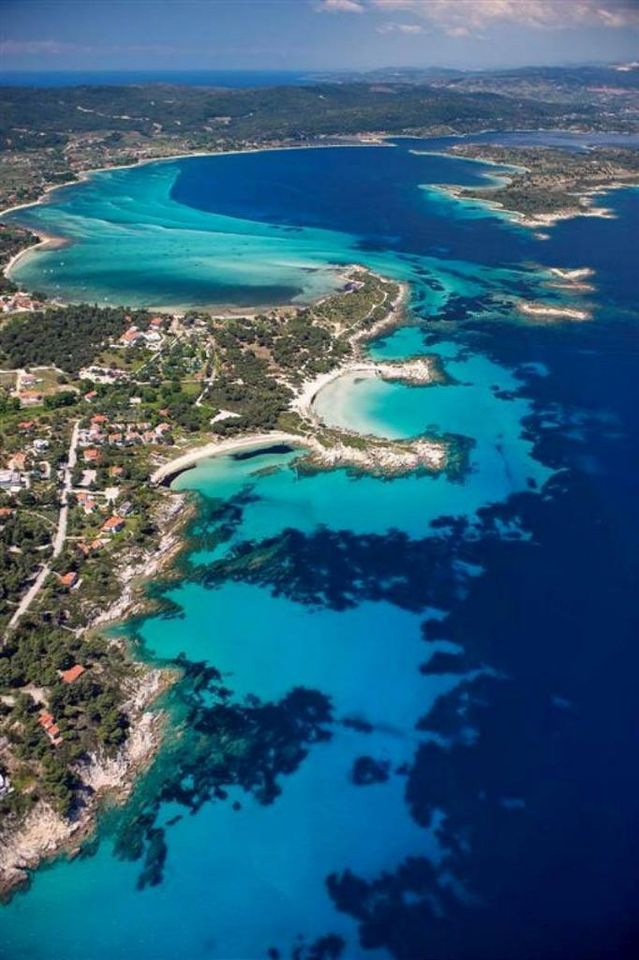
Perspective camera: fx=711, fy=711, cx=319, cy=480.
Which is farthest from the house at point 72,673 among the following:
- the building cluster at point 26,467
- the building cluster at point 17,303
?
the building cluster at point 17,303

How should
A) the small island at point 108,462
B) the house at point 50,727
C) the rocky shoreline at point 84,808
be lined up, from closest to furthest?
1. the rocky shoreline at point 84,808
2. the small island at point 108,462
3. the house at point 50,727

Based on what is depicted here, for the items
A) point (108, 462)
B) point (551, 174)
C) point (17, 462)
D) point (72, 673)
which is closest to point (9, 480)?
point (17, 462)

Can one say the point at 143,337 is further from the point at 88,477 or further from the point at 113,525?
the point at 113,525

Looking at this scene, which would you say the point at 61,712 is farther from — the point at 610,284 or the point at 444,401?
the point at 610,284

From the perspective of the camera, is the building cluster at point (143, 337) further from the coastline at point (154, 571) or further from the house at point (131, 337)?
the coastline at point (154, 571)

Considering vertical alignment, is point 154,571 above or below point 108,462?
below

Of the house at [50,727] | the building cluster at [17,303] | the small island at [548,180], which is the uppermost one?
the small island at [548,180]
